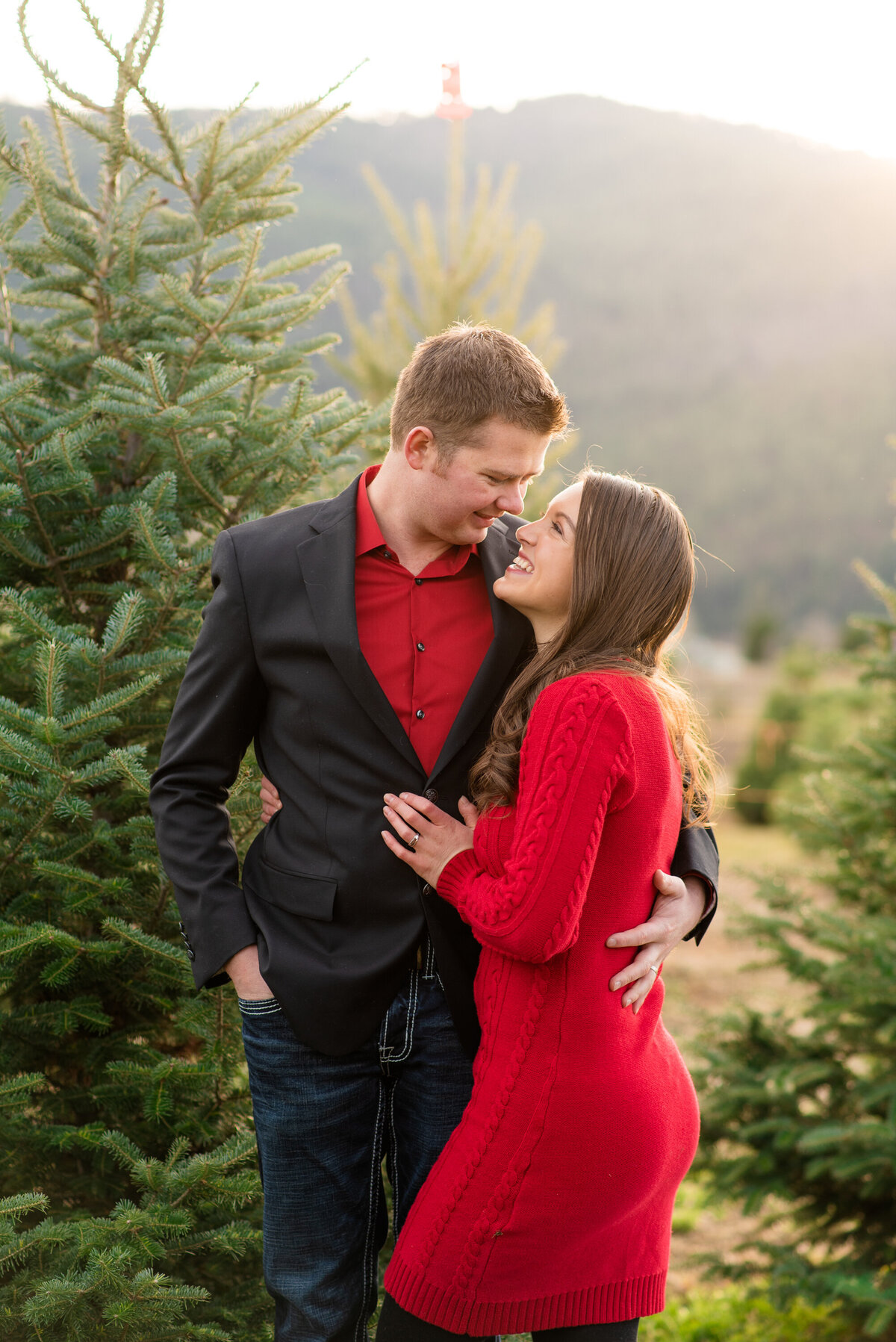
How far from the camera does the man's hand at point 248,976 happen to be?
1795 mm

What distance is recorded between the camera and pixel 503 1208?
1.54 m

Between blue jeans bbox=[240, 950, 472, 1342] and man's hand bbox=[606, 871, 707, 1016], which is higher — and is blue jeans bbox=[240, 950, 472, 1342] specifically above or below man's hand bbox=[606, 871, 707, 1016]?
below

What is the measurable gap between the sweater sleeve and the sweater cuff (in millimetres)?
135

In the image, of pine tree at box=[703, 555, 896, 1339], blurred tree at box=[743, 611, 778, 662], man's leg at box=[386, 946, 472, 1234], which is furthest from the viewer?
blurred tree at box=[743, 611, 778, 662]

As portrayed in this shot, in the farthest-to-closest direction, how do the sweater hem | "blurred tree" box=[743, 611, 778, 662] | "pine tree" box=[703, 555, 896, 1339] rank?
1. "blurred tree" box=[743, 611, 778, 662]
2. "pine tree" box=[703, 555, 896, 1339]
3. the sweater hem

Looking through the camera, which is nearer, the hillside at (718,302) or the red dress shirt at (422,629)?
the red dress shirt at (422,629)

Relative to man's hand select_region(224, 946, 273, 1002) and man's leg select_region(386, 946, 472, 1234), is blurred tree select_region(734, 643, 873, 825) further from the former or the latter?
man's hand select_region(224, 946, 273, 1002)

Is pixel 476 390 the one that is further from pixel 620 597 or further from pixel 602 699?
pixel 602 699

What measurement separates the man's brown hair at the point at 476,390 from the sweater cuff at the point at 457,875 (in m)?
0.74

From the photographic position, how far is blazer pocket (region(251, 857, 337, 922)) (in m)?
1.77

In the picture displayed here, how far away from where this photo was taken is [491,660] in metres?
1.83

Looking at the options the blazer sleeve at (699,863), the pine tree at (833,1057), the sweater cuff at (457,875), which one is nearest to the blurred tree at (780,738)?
the pine tree at (833,1057)

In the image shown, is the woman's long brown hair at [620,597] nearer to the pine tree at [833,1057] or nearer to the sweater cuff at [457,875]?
the sweater cuff at [457,875]

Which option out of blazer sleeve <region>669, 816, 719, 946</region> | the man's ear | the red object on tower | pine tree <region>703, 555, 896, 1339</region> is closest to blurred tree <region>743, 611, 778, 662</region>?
pine tree <region>703, 555, 896, 1339</region>
